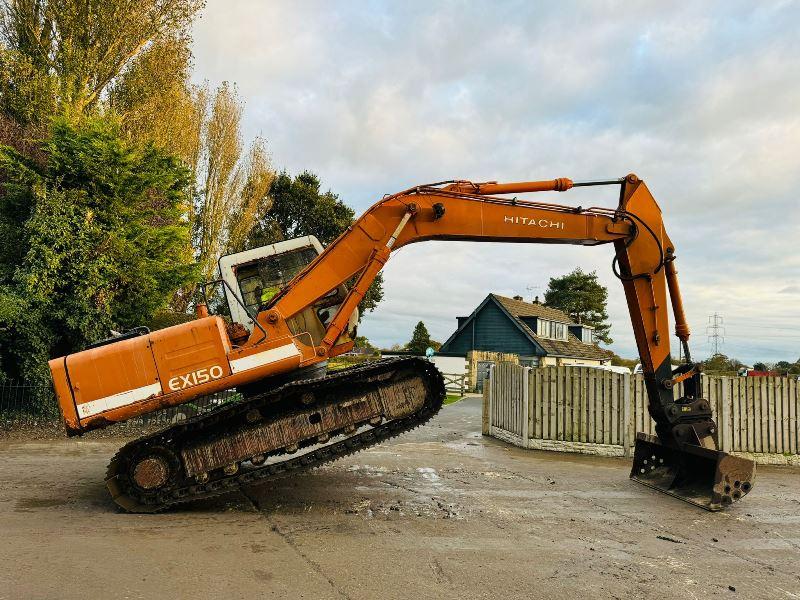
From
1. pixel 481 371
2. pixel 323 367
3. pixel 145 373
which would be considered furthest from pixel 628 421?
pixel 481 371

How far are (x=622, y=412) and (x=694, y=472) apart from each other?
3.65 metres

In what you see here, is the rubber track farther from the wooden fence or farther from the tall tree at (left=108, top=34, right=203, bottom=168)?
the tall tree at (left=108, top=34, right=203, bottom=168)

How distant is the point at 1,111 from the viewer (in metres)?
17.8

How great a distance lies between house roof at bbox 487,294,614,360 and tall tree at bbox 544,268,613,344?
21.2 m

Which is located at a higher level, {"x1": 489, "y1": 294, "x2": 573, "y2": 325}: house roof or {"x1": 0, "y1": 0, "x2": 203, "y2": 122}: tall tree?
{"x1": 0, "y1": 0, "x2": 203, "y2": 122}: tall tree

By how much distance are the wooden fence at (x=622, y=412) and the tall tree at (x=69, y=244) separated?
10.0 meters

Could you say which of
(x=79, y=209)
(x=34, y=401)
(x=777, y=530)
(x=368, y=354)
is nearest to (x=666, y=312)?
(x=777, y=530)

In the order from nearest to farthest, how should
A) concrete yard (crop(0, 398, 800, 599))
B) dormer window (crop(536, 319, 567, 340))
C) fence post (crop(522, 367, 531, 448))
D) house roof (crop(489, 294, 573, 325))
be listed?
concrete yard (crop(0, 398, 800, 599)) → fence post (crop(522, 367, 531, 448)) → house roof (crop(489, 294, 573, 325)) → dormer window (crop(536, 319, 567, 340))

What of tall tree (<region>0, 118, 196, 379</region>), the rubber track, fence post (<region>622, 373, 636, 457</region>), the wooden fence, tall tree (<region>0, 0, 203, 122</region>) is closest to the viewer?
the rubber track

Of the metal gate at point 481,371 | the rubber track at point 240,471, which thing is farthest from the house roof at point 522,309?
the rubber track at point 240,471

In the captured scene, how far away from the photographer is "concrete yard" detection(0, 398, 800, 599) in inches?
187

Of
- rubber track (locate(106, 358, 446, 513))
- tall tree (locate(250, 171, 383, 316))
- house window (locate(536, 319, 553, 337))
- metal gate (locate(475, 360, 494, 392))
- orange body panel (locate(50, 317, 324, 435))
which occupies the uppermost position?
A: tall tree (locate(250, 171, 383, 316))

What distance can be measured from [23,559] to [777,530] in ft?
25.3

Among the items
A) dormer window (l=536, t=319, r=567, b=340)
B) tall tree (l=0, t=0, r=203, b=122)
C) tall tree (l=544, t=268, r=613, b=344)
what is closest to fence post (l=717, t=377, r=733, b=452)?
tall tree (l=0, t=0, r=203, b=122)
